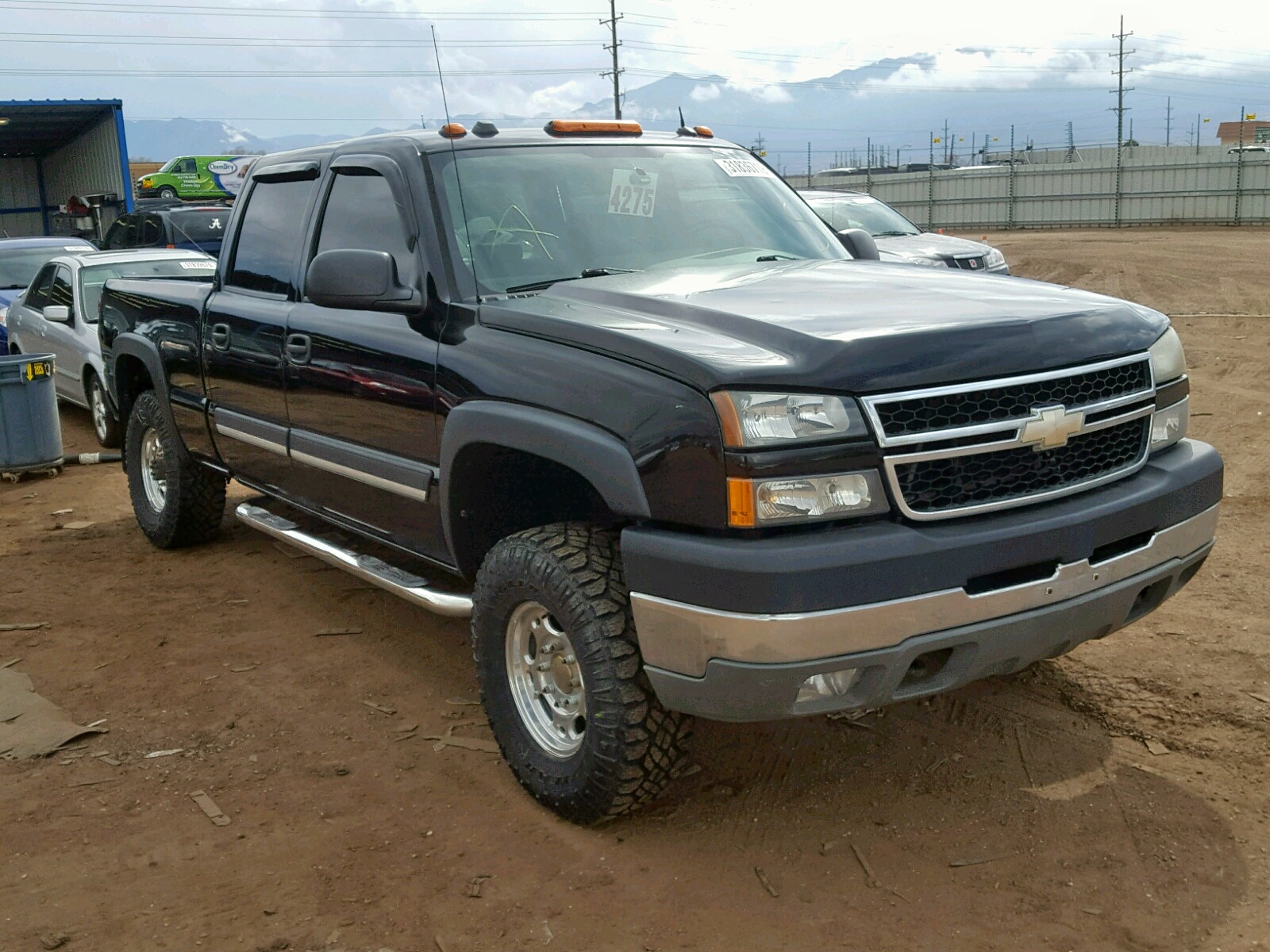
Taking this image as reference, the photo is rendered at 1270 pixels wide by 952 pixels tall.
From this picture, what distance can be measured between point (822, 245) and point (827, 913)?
8.61ft

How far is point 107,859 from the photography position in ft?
11.9

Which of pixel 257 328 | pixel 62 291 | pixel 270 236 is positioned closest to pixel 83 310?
pixel 62 291

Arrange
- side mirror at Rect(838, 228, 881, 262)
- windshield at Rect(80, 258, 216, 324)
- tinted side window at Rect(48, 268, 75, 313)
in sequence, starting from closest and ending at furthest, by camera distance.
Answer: side mirror at Rect(838, 228, 881, 262), windshield at Rect(80, 258, 216, 324), tinted side window at Rect(48, 268, 75, 313)

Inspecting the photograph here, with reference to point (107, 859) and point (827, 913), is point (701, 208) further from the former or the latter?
point (107, 859)

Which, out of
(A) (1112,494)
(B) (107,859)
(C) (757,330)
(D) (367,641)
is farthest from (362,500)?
(A) (1112,494)

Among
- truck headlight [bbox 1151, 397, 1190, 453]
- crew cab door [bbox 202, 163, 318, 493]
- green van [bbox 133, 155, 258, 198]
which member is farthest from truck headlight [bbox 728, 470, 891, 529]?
green van [bbox 133, 155, 258, 198]

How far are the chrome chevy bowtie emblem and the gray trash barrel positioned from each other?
832 centimetres

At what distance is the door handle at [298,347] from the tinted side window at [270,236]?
309mm

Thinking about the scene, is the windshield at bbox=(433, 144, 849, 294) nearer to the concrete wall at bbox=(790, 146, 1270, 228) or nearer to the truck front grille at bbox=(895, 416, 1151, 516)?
the truck front grille at bbox=(895, 416, 1151, 516)

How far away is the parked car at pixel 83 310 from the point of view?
10531mm

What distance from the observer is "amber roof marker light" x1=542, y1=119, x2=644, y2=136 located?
4676 millimetres

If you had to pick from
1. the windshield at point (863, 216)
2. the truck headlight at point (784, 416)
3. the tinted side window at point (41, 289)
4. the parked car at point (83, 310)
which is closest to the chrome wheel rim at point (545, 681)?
the truck headlight at point (784, 416)

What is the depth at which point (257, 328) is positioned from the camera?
17.2ft

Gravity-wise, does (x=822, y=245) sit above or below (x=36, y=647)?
above
